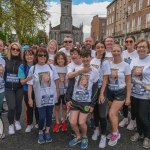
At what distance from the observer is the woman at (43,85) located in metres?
4.78

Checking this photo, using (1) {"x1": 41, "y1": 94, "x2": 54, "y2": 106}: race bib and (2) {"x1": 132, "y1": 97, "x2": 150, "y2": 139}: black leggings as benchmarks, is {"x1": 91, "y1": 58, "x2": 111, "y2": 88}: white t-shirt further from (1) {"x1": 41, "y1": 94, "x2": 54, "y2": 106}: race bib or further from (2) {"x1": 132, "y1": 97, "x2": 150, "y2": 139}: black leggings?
(1) {"x1": 41, "y1": 94, "x2": 54, "y2": 106}: race bib

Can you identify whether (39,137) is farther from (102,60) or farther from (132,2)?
(132,2)

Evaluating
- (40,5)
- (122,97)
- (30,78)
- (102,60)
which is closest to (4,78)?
(30,78)

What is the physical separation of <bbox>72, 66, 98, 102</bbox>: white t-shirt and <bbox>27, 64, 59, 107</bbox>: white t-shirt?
55cm

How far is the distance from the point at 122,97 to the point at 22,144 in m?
2.30

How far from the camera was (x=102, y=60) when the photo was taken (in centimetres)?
490

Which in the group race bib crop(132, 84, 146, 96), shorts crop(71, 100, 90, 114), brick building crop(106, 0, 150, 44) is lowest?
shorts crop(71, 100, 90, 114)

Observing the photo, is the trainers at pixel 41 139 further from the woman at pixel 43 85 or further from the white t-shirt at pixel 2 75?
the white t-shirt at pixel 2 75

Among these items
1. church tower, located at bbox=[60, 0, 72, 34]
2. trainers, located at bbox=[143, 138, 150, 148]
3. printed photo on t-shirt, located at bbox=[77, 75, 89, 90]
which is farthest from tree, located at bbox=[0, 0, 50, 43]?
church tower, located at bbox=[60, 0, 72, 34]

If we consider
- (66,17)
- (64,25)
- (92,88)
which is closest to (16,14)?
(92,88)

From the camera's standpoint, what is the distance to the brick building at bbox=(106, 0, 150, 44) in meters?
39.8

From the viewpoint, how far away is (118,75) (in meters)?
4.80

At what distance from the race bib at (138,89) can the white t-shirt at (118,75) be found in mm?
255

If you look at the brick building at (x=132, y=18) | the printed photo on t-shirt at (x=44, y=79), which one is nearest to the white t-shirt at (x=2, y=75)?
the printed photo on t-shirt at (x=44, y=79)
